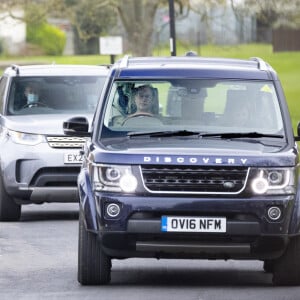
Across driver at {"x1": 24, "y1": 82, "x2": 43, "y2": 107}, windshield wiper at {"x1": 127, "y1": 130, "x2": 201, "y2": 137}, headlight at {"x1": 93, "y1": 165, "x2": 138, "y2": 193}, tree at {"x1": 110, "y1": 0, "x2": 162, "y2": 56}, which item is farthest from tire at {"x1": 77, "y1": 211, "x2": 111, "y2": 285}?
tree at {"x1": 110, "y1": 0, "x2": 162, "y2": 56}

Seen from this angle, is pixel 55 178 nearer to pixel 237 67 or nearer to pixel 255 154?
pixel 237 67

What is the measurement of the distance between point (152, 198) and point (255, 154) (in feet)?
2.72

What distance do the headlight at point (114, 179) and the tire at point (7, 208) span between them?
241 inches

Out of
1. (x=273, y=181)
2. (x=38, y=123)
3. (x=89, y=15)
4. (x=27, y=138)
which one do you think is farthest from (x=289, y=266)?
(x=89, y=15)

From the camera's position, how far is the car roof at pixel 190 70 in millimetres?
11539

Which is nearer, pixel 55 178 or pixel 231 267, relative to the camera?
pixel 231 267

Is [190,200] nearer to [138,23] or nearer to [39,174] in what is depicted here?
[39,174]

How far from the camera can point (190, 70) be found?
11.6 meters

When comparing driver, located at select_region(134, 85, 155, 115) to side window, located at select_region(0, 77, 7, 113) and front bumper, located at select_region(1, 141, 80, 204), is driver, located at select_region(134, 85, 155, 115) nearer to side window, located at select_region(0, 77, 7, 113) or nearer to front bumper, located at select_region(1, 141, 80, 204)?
front bumper, located at select_region(1, 141, 80, 204)

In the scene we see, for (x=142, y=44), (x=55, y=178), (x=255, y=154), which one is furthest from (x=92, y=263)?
(x=142, y=44)

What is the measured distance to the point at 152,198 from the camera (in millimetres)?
10281

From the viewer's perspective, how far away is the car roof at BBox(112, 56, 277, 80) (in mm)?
11539

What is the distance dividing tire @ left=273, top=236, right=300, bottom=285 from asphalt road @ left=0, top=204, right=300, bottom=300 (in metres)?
0.08

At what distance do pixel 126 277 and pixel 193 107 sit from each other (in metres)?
1.46
